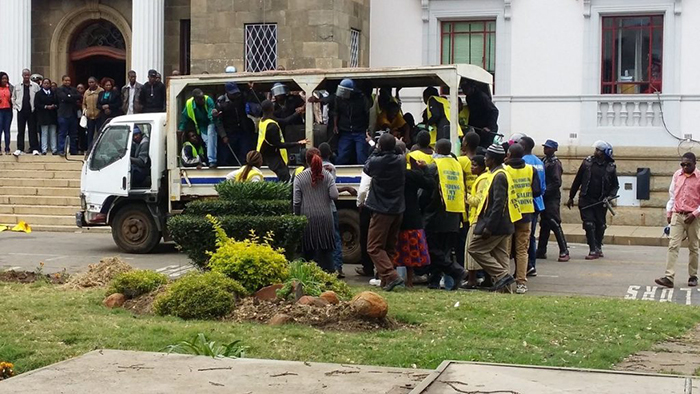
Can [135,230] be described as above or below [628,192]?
below

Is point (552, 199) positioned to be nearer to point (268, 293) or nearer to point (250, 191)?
point (250, 191)

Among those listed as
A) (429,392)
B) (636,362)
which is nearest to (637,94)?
(636,362)

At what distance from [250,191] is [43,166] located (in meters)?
12.6

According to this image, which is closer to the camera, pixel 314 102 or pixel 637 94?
pixel 314 102

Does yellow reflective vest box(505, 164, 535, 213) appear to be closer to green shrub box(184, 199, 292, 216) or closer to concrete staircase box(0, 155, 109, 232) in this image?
green shrub box(184, 199, 292, 216)

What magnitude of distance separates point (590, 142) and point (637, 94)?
137 centimetres

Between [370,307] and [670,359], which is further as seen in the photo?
[370,307]

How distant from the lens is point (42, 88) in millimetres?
24672

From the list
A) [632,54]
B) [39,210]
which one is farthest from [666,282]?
[39,210]

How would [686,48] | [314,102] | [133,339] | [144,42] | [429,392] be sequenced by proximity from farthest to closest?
→ [144,42]
[686,48]
[314,102]
[133,339]
[429,392]

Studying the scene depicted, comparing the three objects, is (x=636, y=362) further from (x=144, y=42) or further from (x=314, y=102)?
(x=144, y=42)

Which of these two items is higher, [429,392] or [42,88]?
[42,88]

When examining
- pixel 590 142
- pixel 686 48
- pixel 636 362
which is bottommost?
pixel 636 362

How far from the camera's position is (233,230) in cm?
1277
